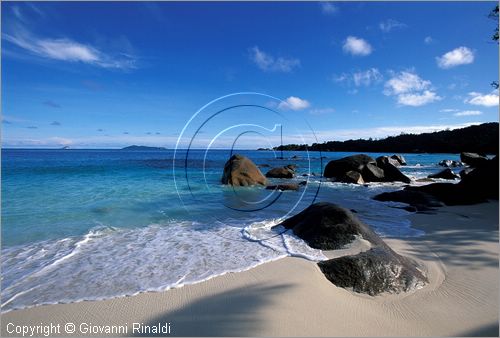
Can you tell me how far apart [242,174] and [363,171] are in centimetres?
1069

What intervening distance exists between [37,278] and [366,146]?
341 ft

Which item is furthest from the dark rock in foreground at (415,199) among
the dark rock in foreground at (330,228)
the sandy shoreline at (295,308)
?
the sandy shoreline at (295,308)

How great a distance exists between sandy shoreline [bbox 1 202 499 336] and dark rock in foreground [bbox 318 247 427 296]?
144mm

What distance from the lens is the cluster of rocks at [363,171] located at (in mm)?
21766

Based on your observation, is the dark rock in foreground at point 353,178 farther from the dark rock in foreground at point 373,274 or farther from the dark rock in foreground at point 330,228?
the dark rock in foreground at point 373,274

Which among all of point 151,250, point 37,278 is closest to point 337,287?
point 151,250

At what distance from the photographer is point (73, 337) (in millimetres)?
3395

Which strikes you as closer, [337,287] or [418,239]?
[337,287]

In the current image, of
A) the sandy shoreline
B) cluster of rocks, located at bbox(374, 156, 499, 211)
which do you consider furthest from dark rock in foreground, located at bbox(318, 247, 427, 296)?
cluster of rocks, located at bbox(374, 156, 499, 211)

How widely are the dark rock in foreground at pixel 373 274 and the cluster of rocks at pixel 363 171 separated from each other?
56.6 ft

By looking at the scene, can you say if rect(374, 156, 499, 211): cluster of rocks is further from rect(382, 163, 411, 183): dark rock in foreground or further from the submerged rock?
the submerged rock

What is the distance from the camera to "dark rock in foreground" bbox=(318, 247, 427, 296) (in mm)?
4367

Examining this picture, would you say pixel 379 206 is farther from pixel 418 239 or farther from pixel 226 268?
pixel 226 268

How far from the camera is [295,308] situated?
382 centimetres
